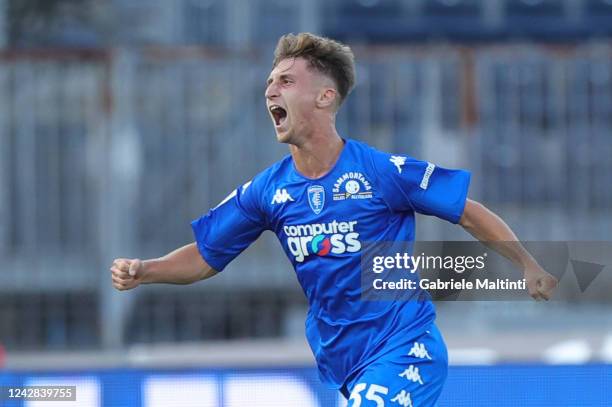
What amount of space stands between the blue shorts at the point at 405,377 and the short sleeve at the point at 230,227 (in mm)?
793

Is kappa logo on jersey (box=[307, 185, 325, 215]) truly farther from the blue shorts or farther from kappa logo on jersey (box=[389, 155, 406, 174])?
the blue shorts

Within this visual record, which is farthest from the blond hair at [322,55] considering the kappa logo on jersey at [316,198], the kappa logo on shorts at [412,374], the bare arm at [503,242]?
the kappa logo on shorts at [412,374]

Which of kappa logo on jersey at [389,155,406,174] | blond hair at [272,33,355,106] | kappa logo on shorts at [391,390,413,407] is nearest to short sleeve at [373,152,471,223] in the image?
kappa logo on jersey at [389,155,406,174]

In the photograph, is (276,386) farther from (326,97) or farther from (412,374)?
(326,97)

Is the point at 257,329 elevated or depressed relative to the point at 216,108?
depressed

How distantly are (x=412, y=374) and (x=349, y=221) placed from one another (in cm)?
64

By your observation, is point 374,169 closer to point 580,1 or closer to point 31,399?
point 31,399

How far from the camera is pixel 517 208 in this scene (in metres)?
11.7

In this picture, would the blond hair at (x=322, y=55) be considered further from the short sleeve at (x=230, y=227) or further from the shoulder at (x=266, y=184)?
the short sleeve at (x=230, y=227)

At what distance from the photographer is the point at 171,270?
575 centimetres

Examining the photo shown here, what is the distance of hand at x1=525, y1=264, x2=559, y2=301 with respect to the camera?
5.24 meters

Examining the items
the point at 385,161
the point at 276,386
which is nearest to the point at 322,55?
the point at 385,161

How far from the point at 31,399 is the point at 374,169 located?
2479 millimetres

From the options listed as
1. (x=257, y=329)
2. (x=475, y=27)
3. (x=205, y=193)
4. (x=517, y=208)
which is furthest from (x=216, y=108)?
(x=475, y=27)
